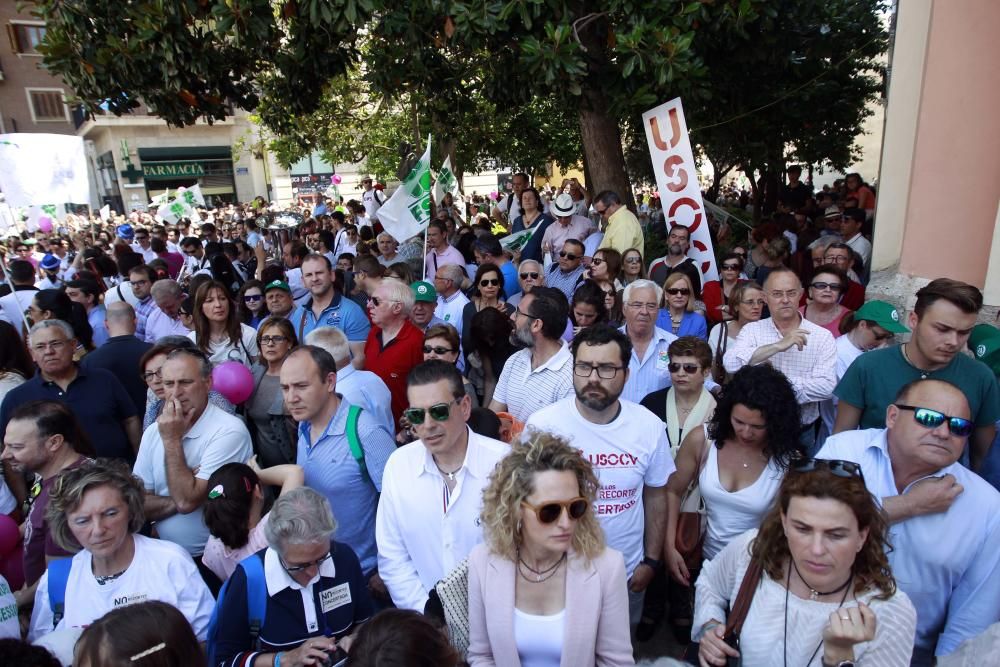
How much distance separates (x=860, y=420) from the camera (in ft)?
10.8

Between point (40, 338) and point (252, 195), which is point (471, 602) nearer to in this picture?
point (40, 338)

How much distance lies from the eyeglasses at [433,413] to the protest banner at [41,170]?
7.61 m

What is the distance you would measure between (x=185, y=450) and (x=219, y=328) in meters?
2.05

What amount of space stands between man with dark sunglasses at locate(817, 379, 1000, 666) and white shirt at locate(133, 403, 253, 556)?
288cm

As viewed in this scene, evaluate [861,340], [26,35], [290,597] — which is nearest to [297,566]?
[290,597]

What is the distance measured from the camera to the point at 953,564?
7.91ft

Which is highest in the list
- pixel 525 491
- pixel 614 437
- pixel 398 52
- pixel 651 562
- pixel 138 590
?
pixel 398 52

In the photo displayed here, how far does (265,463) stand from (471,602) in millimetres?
2268

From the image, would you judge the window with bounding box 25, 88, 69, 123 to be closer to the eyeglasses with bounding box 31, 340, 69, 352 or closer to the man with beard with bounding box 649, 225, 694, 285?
the eyeglasses with bounding box 31, 340, 69, 352

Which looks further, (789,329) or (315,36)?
(315,36)

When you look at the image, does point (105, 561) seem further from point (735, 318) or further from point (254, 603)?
point (735, 318)

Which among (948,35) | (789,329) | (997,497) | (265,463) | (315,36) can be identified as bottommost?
(265,463)

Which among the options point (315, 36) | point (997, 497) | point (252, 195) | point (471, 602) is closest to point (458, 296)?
point (471, 602)

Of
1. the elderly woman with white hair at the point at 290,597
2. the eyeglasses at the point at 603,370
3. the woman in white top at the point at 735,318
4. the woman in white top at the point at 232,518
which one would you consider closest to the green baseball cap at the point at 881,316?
the woman in white top at the point at 735,318
